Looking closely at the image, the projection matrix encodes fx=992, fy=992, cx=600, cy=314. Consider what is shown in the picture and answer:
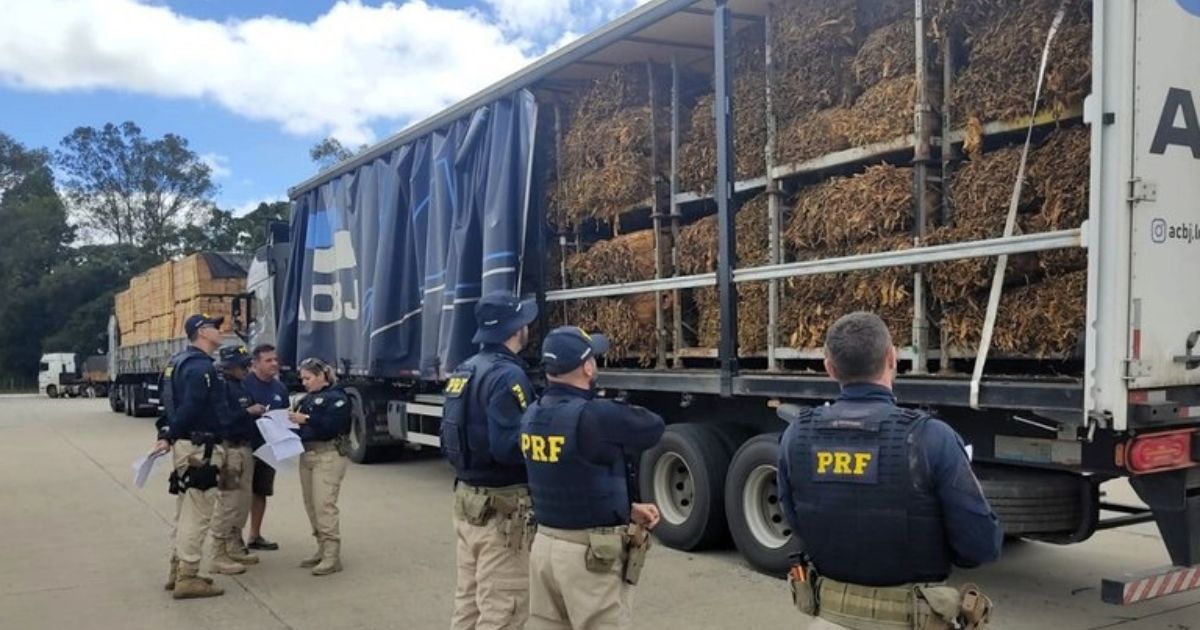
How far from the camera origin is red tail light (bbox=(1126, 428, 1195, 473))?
4.58m

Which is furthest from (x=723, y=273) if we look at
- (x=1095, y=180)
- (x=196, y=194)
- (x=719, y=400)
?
(x=196, y=194)

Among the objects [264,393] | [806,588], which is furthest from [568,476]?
[264,393]

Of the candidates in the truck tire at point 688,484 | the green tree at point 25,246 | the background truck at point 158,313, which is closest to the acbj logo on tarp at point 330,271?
the background truck at point 158,313

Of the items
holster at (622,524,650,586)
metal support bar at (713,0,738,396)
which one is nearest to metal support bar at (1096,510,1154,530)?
metal support bar at (713,0,738,396)

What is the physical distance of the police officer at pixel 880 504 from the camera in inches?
95.7

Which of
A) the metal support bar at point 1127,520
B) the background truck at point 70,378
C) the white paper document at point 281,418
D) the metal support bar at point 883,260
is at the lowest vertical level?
the background truck at point 70,378

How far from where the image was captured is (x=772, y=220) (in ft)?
20.2

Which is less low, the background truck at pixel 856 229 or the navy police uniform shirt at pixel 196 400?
the background truck at pixel 856 229

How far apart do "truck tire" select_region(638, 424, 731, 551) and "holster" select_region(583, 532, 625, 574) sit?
130 inches

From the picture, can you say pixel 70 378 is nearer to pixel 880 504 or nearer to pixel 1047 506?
pixel 1047 506

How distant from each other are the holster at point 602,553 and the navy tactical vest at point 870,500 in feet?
3.23

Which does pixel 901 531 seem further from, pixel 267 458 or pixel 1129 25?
pixel 267 458

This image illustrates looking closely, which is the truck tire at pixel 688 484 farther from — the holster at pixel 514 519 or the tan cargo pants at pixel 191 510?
the tan cargo pants at pixel 191 510

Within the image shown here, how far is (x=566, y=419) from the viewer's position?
3.45 meters
